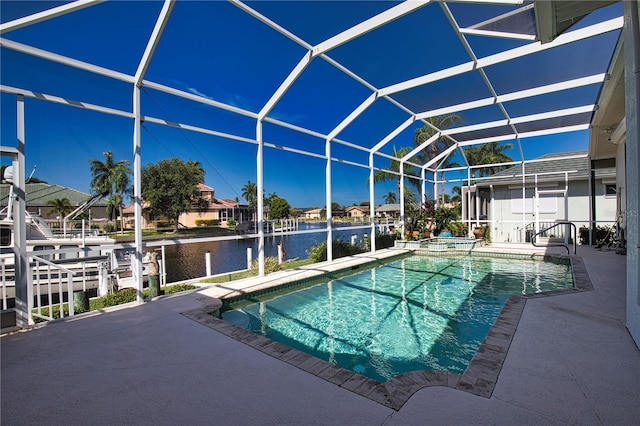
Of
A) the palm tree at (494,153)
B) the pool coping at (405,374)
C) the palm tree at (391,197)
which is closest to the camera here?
the pool coping at (405,374)

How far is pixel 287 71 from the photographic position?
5.94m

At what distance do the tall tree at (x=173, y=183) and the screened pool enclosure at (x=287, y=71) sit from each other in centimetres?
1176

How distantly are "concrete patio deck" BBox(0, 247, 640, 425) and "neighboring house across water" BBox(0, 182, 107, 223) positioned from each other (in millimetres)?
2005

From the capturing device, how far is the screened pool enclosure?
3.98 meters

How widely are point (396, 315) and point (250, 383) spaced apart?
333 centimetres

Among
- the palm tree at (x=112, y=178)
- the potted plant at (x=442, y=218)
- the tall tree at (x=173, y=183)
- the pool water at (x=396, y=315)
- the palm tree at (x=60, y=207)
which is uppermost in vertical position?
the tall tree at (x=173, y=183)

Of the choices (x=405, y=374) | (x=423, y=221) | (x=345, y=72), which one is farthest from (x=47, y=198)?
(x=423, y=221)

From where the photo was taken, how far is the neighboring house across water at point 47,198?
443 cm

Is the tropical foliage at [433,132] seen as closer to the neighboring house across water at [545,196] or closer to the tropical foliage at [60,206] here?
the neighboring house across water at [545,196]

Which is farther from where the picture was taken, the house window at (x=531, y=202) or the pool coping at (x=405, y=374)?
the house window at (x=531, y=202)

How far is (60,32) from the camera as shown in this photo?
392cm

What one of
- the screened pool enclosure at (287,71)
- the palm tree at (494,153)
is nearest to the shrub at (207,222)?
the screened pool enclosure at (287,71)

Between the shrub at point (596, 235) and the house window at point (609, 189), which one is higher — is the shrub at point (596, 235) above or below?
below

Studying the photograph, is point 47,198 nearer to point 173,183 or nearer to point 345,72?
point 345,72
